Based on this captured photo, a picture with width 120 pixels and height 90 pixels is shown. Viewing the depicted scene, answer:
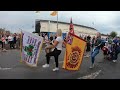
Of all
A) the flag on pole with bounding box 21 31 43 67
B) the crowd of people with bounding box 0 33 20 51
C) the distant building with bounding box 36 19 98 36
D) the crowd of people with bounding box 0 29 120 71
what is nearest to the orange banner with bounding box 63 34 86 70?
the crowd of people with bounding box 0 29 120 71

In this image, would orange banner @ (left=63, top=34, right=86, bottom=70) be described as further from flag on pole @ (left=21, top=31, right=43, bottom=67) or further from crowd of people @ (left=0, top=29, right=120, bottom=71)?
flag on pole @ (left=21, top=31, right=43, bottom=67)

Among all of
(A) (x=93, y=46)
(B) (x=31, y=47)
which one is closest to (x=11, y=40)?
(A) (x=93, y=46)

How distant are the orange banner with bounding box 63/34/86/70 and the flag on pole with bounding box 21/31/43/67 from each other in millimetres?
1282

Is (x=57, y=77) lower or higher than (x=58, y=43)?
lower

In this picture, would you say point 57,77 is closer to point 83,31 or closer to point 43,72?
point 43,72

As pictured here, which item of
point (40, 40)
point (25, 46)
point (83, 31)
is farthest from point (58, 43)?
point (83, 31)

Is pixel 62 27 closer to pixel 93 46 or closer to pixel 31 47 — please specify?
pixel 93 46

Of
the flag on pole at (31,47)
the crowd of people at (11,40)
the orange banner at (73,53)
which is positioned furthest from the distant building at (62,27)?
the orange banner at (73,53)

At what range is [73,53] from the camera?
1247 centimetres
